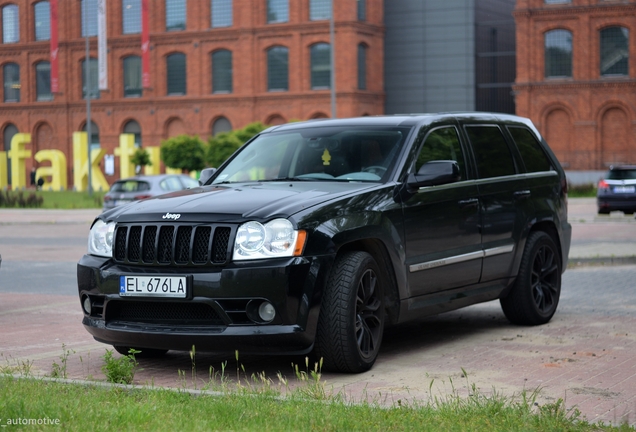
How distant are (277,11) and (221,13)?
4.45m

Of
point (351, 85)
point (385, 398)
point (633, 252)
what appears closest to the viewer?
point (385, 398)

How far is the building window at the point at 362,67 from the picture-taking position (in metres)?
72.3

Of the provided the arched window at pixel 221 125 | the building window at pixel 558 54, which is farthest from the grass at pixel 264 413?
the arched window at pixel 221 125

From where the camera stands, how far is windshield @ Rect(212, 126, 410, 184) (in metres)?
7.84

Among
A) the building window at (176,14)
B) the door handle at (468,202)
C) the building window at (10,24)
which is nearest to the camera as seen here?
the door handle at (468,202)

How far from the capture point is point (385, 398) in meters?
5.83

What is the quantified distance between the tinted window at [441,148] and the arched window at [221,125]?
6723 cm

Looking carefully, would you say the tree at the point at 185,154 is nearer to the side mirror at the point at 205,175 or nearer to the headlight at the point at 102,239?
the side mirror at the point at 205,175

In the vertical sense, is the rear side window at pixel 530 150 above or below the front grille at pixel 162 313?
above

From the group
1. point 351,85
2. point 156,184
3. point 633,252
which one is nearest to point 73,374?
point 633,252

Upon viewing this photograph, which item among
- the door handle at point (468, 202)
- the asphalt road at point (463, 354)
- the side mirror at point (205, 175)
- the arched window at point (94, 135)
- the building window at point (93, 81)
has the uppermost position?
the building window at point (93, 81)

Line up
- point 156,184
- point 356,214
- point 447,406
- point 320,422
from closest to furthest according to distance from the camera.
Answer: point 320,422, point 447,406, point 356,214, point 156,184

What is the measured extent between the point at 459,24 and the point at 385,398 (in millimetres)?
69651

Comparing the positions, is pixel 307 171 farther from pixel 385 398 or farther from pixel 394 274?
pixel 385 398
